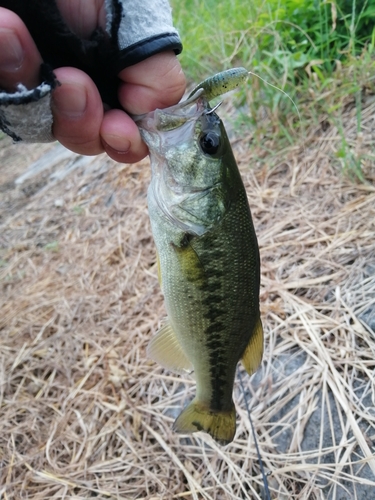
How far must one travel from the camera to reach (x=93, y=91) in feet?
4.09

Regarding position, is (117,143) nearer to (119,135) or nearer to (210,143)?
(119,135)

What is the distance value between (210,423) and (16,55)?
145cm

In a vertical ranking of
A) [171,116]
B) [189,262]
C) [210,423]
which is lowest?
[210,423]

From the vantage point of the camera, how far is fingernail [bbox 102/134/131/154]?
136cm

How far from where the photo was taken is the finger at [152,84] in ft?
4.19

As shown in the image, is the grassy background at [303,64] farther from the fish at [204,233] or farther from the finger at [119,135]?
the finger at [119,135]

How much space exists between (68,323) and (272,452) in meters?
1.66

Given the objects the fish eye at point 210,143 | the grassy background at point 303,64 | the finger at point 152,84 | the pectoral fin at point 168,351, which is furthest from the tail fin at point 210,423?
the grassy background at point 303,64

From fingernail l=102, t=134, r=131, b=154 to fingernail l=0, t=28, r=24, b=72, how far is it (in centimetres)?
36

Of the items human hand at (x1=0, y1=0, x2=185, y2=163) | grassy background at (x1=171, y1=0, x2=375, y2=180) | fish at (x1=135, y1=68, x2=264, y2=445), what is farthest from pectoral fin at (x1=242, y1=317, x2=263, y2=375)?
grassy background at (x1=171, y1=0, x2=375, y2=180)

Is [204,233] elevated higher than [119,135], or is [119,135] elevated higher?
[119,135]

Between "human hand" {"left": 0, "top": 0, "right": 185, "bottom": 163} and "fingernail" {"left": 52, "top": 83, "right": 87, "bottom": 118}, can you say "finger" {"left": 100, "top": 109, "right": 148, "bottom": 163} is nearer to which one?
"human hand" {"left": 0, "top": 0, "right": 185, "bottom": 163}


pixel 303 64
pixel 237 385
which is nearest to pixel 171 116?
pixel 237 385

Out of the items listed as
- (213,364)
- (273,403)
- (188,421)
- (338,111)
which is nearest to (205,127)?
(213,364)
